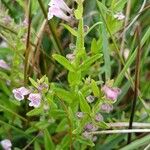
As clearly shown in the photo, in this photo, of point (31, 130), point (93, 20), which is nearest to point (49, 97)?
point (31, 130)

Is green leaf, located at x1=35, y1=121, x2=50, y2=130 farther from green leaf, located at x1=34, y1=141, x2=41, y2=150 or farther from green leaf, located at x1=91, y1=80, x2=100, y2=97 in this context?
green leaf, located at x1=91, y1=80, x2=100, y2=97

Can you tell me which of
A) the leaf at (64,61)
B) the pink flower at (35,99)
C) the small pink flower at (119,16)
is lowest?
the pink flower at (35,99)

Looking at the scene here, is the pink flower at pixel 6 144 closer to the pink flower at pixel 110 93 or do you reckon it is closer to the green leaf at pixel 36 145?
the green leaf at pixel 36 145

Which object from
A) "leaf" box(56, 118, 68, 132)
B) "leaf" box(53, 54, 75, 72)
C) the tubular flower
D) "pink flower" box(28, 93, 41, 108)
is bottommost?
"leaf" box(56, 118, 68, 132)

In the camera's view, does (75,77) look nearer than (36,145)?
Yes

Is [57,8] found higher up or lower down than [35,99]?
higher up

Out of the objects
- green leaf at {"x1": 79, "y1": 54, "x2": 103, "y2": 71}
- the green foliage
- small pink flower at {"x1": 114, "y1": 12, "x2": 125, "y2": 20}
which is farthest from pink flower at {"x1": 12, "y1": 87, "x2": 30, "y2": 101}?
small pink flower at {"x1": 114, "y1": 12, "x2": 125, "y2": 20}

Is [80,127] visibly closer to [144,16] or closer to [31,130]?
[31,130]

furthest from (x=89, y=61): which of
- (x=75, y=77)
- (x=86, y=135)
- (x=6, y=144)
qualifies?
(x=6, y=144)

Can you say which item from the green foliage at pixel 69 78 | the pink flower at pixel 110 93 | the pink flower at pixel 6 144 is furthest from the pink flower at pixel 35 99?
the pink flower at pixel 6 144

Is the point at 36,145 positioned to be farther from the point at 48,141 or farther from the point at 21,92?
the point at 21,92

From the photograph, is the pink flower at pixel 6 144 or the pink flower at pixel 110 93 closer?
the pink flower at pixel 110 93
